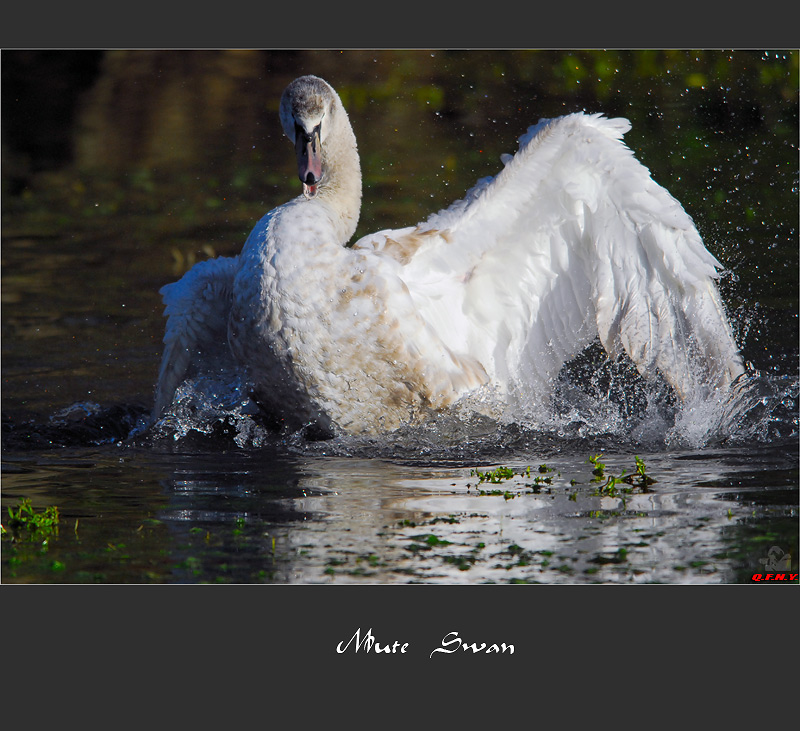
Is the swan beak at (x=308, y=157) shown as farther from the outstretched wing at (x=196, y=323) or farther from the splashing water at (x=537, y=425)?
the splashing water at (x=537, y=425)

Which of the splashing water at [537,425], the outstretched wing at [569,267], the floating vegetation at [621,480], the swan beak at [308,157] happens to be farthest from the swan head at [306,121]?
the floating vegetation at [621,480]

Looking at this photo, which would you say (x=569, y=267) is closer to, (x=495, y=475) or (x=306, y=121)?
(x=495, y=475)

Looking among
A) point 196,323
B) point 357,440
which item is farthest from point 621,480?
point 196,323

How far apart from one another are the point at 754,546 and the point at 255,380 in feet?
9.30

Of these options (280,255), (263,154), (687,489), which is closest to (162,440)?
(280,255)

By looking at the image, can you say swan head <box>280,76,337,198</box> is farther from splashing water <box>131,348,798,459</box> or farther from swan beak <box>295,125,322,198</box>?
splashing water <box>131,348,798,459</box>

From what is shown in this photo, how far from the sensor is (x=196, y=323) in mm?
6652

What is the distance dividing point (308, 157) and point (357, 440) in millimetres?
1589

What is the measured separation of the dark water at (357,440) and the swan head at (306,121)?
56.4 inches

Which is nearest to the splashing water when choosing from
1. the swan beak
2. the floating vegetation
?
the floating vegetation

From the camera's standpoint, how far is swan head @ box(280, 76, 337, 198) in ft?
20.2

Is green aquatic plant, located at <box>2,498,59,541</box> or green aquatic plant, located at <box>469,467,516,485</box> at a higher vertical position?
green aquatic plant, located at <box>469,467,516,485</box>

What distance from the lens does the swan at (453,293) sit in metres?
5.96

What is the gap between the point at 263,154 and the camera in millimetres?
13805
